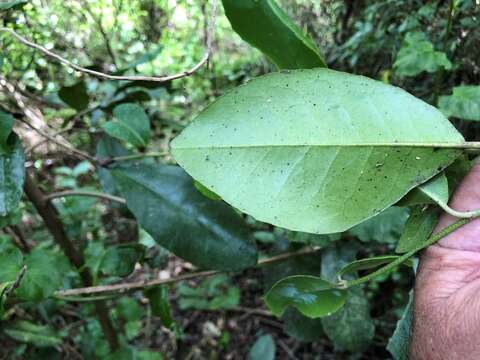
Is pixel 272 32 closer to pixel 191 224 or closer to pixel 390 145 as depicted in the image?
pixel 390 145

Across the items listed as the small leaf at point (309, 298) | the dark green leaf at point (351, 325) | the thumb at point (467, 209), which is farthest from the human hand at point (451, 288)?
the dark green leaf at point (351, 325)

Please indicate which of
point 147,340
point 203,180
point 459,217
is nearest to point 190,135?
point 203,180

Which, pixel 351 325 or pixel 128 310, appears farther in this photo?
pixel 128 310

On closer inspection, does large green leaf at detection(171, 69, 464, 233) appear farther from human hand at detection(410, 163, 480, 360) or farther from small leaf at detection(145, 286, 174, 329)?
small leaf at detection(145, 286, 174, 329)

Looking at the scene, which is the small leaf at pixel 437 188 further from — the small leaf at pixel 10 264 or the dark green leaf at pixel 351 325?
the small leaf at pixel 10 264

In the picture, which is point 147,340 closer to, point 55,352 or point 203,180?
point 55,352

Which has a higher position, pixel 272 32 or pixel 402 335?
pixel 272 32

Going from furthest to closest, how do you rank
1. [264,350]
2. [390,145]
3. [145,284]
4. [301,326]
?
1. [264,350]
2. [301,326]
3. [145,284]
4. [390,145]

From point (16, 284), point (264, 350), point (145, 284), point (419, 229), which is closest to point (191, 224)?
point (145, 284)
